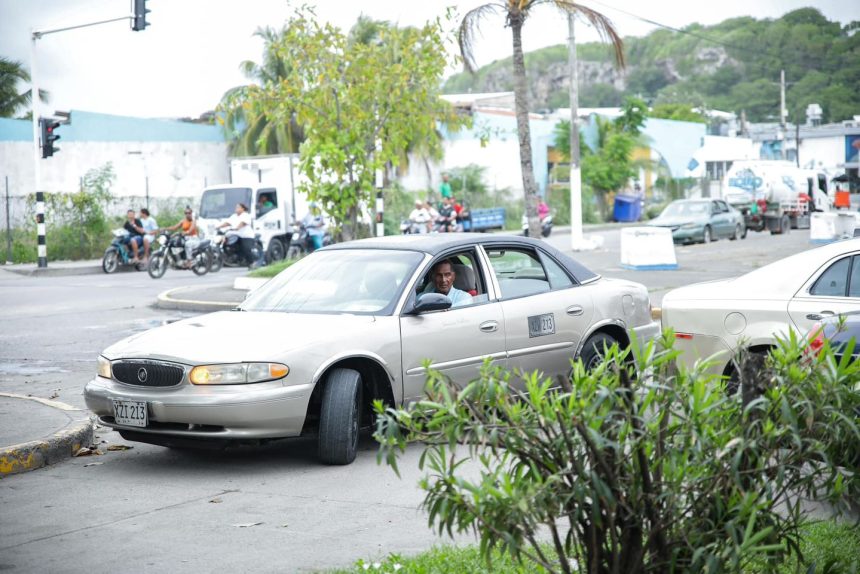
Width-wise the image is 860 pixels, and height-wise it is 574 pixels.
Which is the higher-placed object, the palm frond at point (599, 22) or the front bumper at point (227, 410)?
the palm frond at point (599, 22)

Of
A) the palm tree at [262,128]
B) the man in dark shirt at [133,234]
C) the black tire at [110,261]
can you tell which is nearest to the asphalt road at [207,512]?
the black tire at [110,261]

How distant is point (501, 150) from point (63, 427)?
157ft

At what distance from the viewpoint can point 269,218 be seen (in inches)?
1185

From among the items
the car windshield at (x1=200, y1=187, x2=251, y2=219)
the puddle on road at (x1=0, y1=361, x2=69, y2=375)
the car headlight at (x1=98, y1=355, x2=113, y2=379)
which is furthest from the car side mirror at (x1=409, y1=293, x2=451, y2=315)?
the car windshield at (x1=200, y1=187, x2=251, y2=219)

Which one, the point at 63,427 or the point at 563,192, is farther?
the point at 563,192

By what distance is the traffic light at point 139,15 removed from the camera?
83.0 ft

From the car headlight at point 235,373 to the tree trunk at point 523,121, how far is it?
721 inches

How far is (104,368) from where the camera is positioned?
7488 millimetres

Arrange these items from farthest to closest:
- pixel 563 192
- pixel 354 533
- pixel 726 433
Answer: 1. pixel 563 192
2. pixel 354 533
3. pixel 726 433

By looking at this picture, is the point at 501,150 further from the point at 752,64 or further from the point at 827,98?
the point at 752,64

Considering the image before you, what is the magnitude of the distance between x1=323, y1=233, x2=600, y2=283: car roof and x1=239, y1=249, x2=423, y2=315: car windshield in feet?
0.28

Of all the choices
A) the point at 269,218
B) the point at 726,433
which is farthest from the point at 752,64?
the point at 726,433

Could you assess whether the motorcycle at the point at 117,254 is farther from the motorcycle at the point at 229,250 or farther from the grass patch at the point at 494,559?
the grass patch at the point at 494,559

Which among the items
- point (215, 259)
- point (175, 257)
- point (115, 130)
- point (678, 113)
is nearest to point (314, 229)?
point (215, 259)
